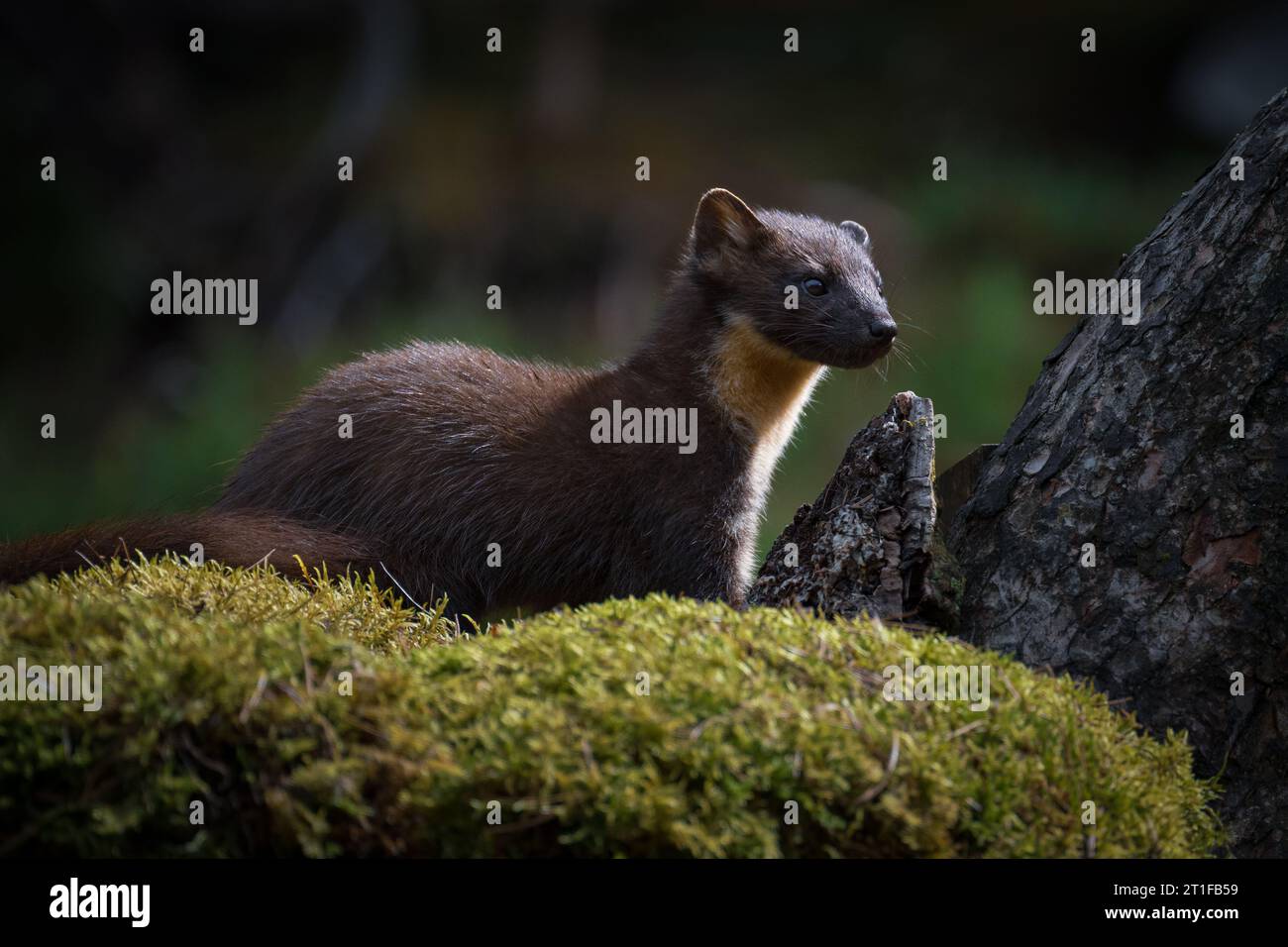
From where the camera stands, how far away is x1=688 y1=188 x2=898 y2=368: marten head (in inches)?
223

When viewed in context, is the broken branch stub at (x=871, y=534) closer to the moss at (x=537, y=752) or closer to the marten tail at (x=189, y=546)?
the moss at (x=537, y=752)

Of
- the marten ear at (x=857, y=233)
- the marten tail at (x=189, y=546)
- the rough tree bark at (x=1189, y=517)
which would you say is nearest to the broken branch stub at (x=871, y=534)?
the rough tree bark at (x=1189, y=517)

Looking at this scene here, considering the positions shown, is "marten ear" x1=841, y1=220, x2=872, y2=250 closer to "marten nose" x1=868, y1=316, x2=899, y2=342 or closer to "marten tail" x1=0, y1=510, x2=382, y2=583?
"marten nose" x1=868, y1=316, x2=899, y2=342

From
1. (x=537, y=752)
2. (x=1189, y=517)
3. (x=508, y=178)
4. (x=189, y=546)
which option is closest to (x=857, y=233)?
(x=1189, y=517)

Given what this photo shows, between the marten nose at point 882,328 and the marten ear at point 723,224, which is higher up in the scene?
the marten ear at point 723,224

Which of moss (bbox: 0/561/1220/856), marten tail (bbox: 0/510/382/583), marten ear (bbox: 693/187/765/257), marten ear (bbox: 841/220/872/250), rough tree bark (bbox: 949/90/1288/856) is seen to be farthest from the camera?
marten ear (bbox: 841/220/872/250)

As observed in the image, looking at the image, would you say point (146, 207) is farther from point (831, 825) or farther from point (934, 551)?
point (831, 825)

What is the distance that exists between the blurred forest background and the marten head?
16.7 ft

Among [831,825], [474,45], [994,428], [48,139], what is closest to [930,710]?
[831,825]

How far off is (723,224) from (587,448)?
4.40 feet

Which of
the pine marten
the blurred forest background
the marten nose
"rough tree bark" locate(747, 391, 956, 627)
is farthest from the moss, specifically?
the blurred forest background

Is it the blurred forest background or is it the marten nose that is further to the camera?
the blurred forest background

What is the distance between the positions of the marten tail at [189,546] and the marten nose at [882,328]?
7.88ft

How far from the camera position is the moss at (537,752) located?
2709mm
